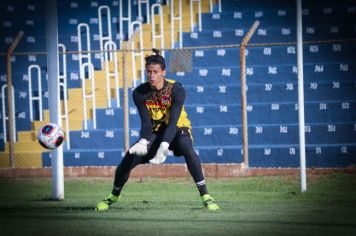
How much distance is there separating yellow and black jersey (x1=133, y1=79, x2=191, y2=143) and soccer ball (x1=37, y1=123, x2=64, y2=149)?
1.84 m

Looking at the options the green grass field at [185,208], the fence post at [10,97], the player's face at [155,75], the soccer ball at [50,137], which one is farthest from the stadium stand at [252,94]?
the player's face at [155,75]

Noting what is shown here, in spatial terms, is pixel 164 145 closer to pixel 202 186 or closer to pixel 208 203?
pixel 202 186

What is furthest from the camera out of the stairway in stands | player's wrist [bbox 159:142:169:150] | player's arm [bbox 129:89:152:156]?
the stairway in stands

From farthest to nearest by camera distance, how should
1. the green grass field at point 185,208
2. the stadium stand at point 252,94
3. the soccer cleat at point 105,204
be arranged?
the stadium stand at point 252,94 < the soccer cleat at point 105,204 < the green grass field at point 185,208

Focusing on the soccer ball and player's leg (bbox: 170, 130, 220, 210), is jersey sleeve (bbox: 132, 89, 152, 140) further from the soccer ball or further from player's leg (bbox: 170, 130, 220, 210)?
the soccer ball

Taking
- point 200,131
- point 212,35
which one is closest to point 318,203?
point 200,131

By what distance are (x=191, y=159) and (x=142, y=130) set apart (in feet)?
2.12

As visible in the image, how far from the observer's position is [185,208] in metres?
11.0

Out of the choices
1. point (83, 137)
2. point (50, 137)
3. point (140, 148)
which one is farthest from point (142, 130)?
point (83, 137)

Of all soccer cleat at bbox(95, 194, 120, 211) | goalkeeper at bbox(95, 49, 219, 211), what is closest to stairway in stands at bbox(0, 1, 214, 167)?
soccer cleat at bbox(95, 194, 120, 211)

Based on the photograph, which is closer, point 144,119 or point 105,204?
point 144,119

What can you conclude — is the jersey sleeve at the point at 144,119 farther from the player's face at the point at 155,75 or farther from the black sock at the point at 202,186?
the black sock at the point at 202,186

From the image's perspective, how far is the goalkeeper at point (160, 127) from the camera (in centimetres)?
1038

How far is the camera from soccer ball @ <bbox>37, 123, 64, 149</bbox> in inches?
474
